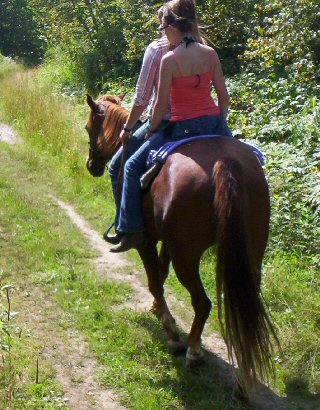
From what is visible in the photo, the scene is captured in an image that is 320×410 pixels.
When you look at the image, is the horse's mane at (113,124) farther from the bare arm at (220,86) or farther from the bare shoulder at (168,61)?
the bare shoulder at (168,61)

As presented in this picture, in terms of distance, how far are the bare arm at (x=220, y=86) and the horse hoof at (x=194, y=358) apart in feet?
6.06

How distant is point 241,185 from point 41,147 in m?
8.39

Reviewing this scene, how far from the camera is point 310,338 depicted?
203 inches

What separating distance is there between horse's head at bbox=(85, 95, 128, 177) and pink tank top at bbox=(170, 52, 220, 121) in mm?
1189

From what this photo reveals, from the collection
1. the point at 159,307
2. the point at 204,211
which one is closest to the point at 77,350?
the point at 159,307

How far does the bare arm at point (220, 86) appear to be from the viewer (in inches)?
191

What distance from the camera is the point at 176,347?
535 centimetres

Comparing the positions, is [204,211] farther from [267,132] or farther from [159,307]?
[267,132]

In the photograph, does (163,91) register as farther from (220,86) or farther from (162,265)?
(162,265)

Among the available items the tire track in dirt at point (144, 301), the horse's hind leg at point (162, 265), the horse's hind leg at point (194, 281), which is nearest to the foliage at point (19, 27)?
the tire track in dirt at point (144, 301)

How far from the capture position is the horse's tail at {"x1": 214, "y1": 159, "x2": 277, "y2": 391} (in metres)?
4.16

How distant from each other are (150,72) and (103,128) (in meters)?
1.29

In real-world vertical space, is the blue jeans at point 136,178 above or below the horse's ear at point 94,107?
below

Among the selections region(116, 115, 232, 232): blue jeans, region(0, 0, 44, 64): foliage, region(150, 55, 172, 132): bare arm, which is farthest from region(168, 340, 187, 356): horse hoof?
region(0, 0, 44, 64): foliage
